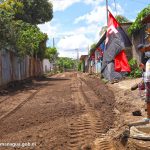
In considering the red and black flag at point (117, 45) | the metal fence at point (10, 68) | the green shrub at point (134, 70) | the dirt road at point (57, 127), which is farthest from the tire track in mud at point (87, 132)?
the green shrub at point (134, 70)

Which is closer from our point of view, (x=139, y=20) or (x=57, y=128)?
(x=57, y=128)

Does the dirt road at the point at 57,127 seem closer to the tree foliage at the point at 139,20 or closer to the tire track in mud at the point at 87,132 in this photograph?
the tire track in mud at the point at 87,132

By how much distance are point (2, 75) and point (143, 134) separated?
58.1 ft

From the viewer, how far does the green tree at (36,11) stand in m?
43.2

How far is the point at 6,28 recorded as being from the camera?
23312 mm

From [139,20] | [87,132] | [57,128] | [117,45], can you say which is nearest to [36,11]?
[139,20]

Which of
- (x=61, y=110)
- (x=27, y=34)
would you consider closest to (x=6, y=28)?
(x=27, y=34)

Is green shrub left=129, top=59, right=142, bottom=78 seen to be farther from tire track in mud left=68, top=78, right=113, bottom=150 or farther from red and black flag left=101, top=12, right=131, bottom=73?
tire track in mud left=68, top=78, right=113, bottom=150

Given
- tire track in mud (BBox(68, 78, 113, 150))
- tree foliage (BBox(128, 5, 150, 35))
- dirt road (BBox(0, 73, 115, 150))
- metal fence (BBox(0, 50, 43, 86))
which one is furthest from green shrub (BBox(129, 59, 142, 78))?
tire track in mud (BBox(68, 78, 113, 150))

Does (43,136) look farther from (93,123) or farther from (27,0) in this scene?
(27,0)

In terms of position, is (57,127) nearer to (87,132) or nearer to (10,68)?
(87,132)

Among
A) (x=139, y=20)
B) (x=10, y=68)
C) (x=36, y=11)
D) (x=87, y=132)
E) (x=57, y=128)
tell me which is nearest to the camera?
(x=87, y=132)

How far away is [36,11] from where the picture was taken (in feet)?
146

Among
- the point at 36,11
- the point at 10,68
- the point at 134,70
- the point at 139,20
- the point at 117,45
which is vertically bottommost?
the point at 134,70
